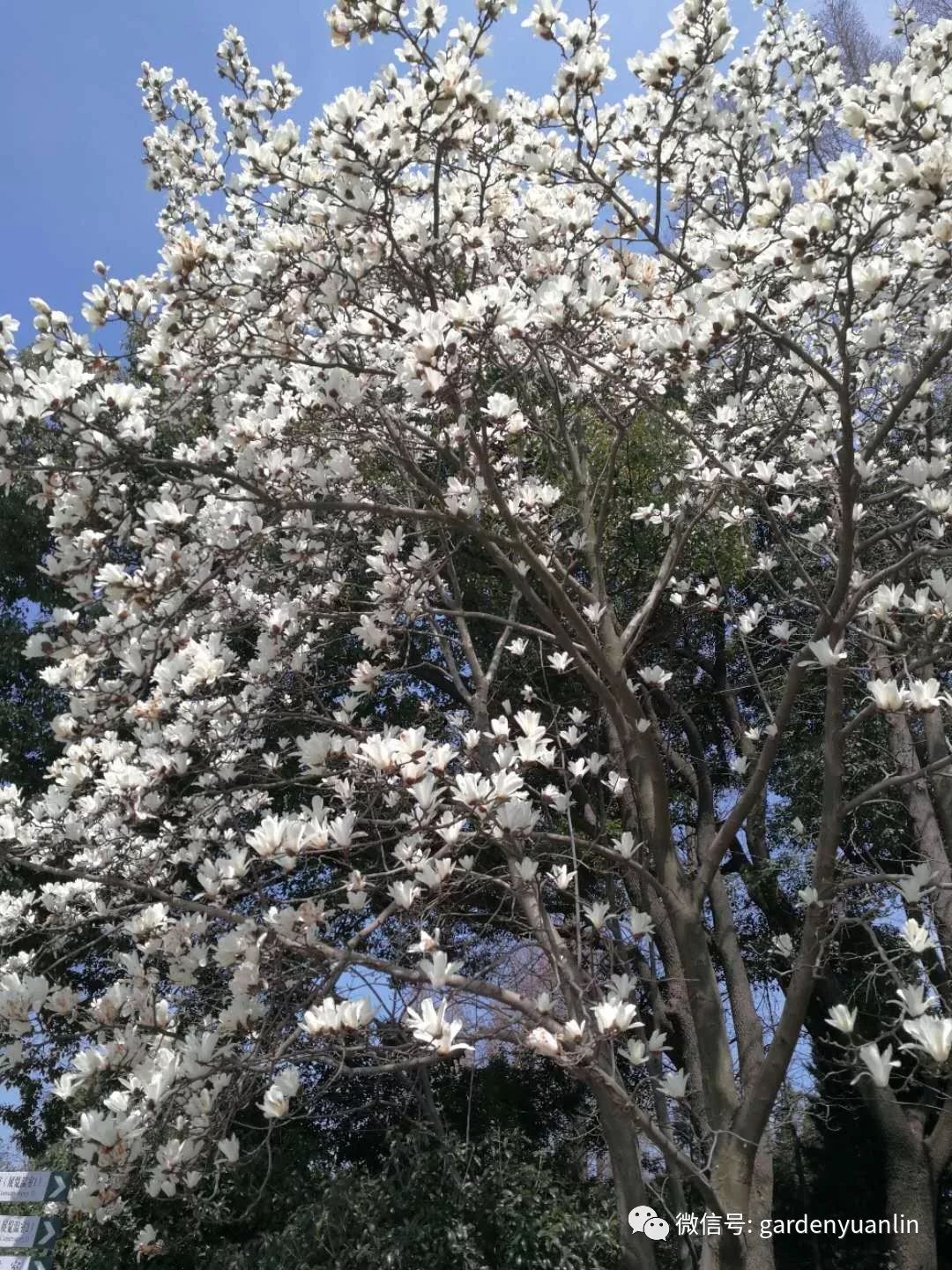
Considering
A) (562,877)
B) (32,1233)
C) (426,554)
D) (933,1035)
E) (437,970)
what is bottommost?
(32,1233)

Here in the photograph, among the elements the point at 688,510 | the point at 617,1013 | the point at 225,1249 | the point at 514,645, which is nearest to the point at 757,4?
the point at 688,510

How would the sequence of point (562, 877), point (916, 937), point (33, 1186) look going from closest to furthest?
1. point (916, 937)
2. point (562, 877)
3. point (33, 1186)

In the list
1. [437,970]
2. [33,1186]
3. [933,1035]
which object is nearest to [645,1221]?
[437,970]

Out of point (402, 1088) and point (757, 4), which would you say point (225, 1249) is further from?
point (757, 4)

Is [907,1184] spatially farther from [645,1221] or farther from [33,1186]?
[33,1186]

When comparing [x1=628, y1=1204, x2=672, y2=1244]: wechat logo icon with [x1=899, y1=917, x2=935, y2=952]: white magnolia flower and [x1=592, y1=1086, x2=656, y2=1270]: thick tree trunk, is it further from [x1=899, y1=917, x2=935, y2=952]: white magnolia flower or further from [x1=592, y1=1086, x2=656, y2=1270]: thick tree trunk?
Result: [x1=899, y1=917, x2=935, y2=952]: white magnolia flower

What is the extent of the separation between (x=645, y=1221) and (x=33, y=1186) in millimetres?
2965

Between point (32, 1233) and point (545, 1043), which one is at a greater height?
point (545, 1043)

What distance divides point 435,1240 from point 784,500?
4.04 m

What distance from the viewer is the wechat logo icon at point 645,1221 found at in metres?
3.57

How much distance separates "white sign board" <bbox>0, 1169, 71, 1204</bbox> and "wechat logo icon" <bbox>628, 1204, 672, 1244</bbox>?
2.77 metres

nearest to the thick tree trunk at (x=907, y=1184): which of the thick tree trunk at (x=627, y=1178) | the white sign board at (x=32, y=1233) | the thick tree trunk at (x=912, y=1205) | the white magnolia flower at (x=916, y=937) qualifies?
the thick tree trunk at (x=912, y=1205)

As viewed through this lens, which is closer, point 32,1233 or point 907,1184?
point 32,1233

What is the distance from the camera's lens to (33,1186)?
4.59 metres
